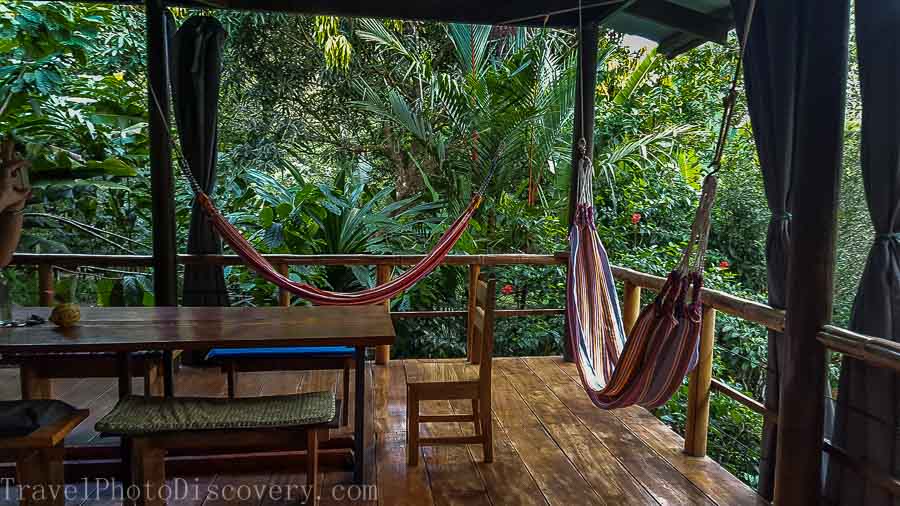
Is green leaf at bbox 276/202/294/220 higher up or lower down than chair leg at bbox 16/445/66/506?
higher up

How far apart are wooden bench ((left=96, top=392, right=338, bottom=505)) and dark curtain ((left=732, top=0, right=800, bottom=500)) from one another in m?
1.43

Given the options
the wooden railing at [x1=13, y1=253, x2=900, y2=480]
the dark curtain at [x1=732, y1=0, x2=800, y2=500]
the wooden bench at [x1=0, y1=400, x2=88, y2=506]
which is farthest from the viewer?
the dark curtain at [x1=732, y1=0, x2=800, y2=500]

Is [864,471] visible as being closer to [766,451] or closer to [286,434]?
[766,451]

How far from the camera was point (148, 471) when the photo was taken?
164 centimetres

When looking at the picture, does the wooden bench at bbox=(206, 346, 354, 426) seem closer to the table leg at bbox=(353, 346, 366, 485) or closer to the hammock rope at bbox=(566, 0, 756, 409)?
the table leg at bbox=(353, 346, 366, 485)

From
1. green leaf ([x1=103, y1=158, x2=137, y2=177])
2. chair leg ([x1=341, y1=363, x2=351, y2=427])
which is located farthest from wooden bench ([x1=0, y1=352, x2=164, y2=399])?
green leaf ([x1=103, y1=158, x2=137, y2=177])

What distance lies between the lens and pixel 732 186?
4699 mm

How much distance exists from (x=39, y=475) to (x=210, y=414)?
1.35ft

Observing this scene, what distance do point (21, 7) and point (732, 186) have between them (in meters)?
5.13

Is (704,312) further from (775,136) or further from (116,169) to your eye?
(116,169)

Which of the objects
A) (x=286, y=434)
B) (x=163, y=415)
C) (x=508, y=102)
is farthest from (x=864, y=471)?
(x=508, y=102)

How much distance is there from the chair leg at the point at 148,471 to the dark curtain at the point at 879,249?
1953 millimetres

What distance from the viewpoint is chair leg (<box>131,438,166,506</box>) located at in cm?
160

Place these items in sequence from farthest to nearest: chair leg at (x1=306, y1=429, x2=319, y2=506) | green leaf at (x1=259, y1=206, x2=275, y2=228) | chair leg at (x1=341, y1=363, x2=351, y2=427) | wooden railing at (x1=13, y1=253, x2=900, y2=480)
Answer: green leaf at (x1=259, y1=206, x2=275, y2=228) < chair leg at (x1=341, y1=363, x2=351, y2=427) < chair leg at (x1=306, y1=429, x2=319, y2=506) < wooden railing at (x1=13, y1=253, x2=900, y2=480)
